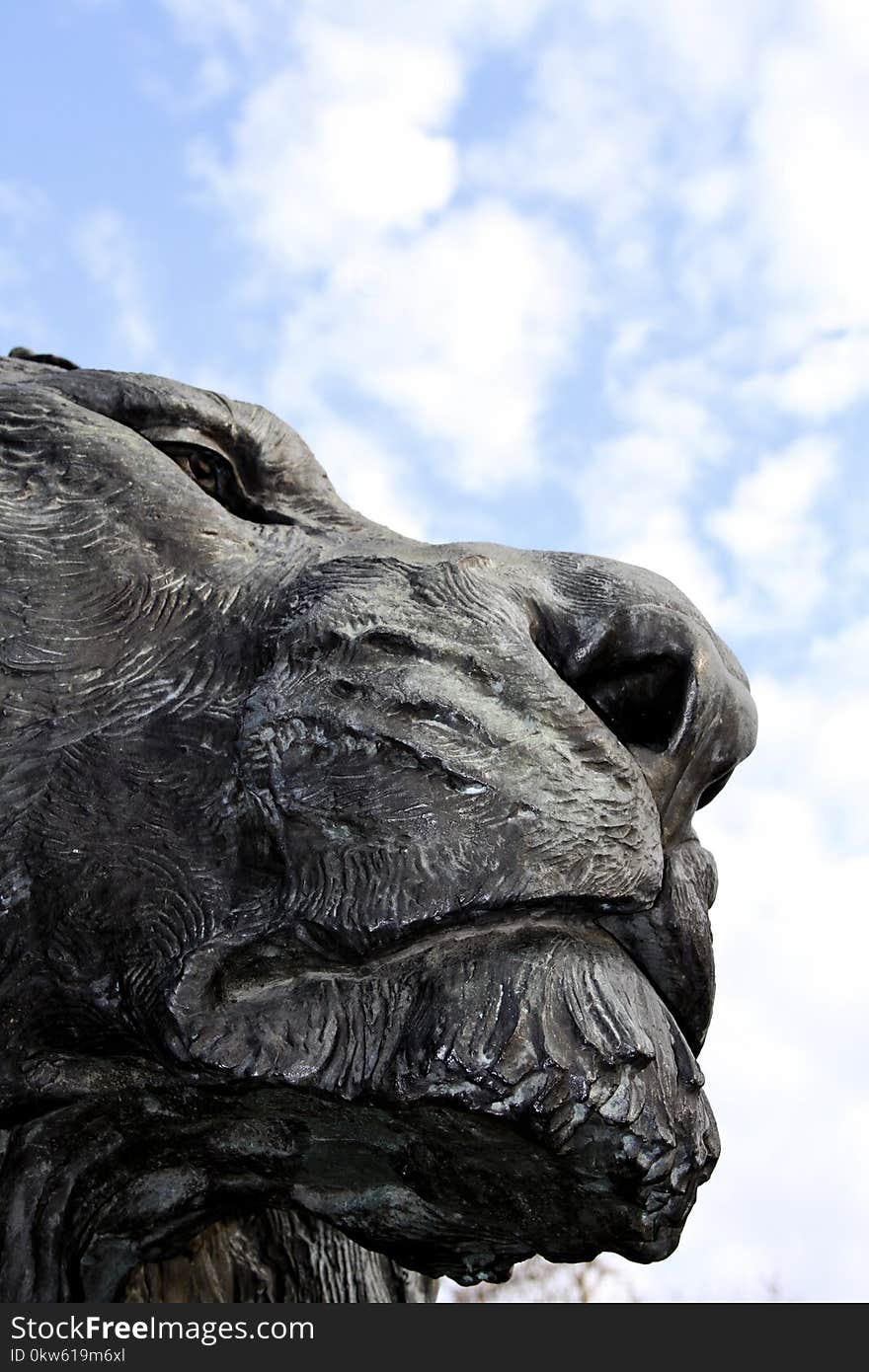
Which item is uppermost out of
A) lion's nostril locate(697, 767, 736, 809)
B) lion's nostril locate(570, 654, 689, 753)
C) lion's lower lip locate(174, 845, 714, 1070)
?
lion's nostril locate(570, 654, 689, 753)

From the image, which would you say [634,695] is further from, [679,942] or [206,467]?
[206,467]

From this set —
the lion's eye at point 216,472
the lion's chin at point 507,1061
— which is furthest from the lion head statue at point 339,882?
the lion's eye at point 216,472

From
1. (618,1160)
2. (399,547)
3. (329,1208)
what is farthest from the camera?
(399,547)

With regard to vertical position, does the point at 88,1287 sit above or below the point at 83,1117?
below

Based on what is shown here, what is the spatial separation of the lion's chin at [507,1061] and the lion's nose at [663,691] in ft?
0.50

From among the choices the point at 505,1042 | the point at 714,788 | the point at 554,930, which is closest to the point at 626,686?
the point at 714,788

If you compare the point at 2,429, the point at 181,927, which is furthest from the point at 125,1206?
the point at 2,429

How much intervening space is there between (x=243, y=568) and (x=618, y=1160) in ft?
1.93

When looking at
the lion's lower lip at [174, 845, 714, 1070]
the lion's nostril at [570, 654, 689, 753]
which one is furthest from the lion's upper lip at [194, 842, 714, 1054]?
the lion's nostril at [570, 654, 689, 753]

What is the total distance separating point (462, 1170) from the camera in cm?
121

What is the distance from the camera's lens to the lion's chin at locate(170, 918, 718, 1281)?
1.12m

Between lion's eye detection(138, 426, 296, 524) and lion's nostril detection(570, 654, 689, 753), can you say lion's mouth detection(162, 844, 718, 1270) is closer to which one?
lion's nostril detection(570, 654, 689, 753)

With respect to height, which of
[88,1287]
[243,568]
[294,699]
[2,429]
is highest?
[2,429]

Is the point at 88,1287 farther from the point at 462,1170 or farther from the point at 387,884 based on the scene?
the point at 387,884
